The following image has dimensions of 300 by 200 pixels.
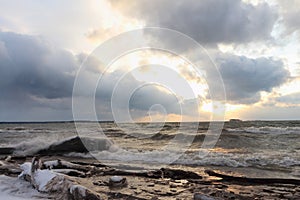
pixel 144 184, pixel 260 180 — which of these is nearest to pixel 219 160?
pixel 260 180

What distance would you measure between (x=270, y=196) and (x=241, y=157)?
A: 683 centimetres

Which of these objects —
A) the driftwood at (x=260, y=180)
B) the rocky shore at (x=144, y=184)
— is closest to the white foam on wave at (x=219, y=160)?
the rocky shore at (x=144, y=184)

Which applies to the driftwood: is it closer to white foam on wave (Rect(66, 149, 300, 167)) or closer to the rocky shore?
the rocky shore

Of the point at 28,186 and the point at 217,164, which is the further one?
the point at 217,164

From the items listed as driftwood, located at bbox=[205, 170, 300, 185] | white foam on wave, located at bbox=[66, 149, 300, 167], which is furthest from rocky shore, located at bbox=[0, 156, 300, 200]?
white foam on wave, located at bbox=[66, 149, 300, 167]

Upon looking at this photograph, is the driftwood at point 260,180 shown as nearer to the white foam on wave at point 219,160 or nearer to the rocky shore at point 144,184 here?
the rocky shore at point 144,184

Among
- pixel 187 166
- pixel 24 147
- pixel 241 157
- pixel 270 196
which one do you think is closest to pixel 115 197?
pixel 270 196

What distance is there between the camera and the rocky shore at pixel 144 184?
20.0ft

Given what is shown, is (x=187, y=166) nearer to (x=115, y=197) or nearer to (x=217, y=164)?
(x=217, y=164)

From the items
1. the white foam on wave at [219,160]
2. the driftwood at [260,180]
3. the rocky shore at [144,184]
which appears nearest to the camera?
the rocky shore at [144,184]

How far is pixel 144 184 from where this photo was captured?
26.2 ft

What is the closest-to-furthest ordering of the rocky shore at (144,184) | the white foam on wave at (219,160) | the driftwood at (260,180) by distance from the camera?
the rocky shore at (144,184) → the driftwood at (260,180) → the white foam on wave at (219,160)

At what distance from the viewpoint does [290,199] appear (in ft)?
21.0

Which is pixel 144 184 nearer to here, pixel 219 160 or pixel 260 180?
pixel 260 180
